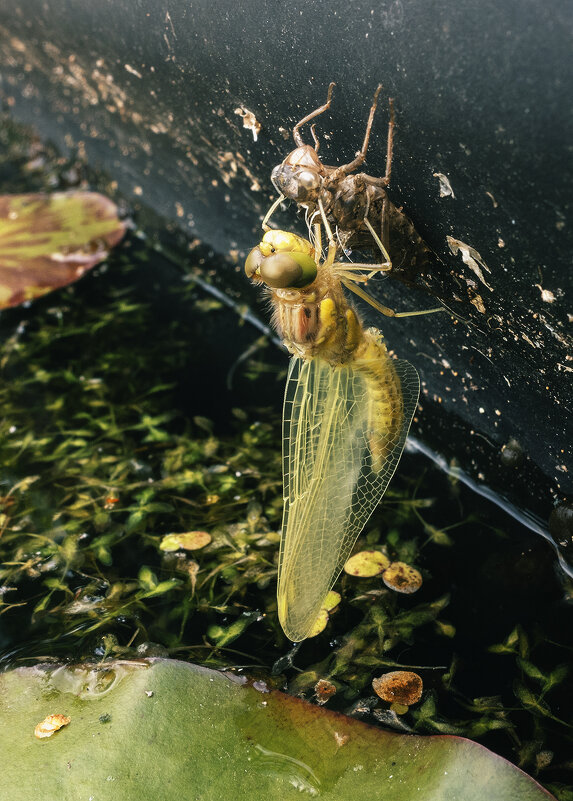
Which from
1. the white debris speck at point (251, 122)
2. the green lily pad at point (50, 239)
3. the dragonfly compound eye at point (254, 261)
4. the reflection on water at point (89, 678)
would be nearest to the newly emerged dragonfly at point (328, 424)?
the dragonfly compound eye at point (254, 261)

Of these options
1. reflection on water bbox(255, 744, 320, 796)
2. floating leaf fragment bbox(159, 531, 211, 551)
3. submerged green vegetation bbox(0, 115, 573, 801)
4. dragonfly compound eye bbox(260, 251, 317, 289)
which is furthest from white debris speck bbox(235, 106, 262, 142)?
reflection on water bbox(255, 744, 320, 796)

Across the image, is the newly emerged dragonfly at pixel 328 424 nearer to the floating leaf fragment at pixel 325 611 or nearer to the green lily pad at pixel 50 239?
the floating leaf fragment at pixel 325 611

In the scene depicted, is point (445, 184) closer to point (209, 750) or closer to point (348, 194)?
point (348, 194)

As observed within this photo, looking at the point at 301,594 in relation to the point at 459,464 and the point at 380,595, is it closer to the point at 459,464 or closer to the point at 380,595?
the point at 380,595

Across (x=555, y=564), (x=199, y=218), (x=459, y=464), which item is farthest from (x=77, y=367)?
(x=555, y=564)

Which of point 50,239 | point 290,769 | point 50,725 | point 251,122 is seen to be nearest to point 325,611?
point 290,769

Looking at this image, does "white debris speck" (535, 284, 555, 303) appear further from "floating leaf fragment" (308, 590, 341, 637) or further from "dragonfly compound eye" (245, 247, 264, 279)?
"floating leaf fragment" (308, 590, 341, 637)
